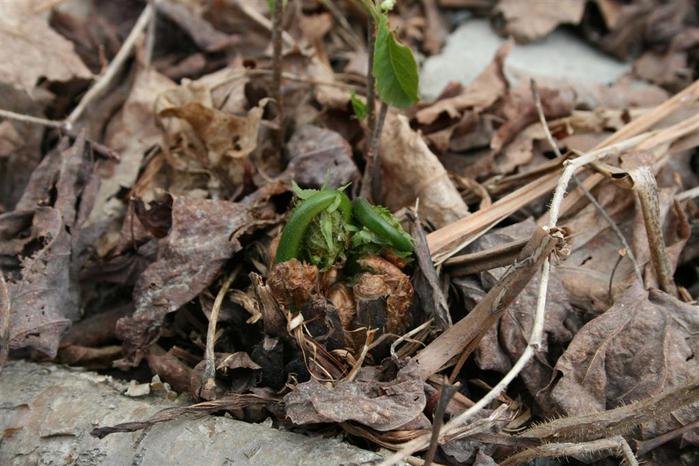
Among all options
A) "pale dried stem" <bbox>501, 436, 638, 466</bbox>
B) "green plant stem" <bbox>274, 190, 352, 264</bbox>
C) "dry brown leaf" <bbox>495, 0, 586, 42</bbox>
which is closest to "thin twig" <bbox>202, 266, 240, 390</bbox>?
"green plant stem" <bbox>274, 190, 352, 264</bbox>

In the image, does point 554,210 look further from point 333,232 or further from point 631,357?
point 333,232

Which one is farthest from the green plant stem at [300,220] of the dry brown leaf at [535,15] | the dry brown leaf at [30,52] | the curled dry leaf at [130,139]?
the dry brown leaf at [535,15]

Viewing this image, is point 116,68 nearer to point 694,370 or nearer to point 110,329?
point 110,329

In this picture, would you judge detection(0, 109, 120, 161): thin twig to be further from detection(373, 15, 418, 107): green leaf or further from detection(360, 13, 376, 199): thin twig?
detection(373, 15, 418, 107): green leaf

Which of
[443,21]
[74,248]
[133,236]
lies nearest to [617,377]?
[133,236]

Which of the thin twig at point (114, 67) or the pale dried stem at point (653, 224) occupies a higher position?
the thin twig at point (114, 67)

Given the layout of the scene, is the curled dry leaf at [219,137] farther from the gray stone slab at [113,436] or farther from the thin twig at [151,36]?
the gray stone slab at [113,436]
